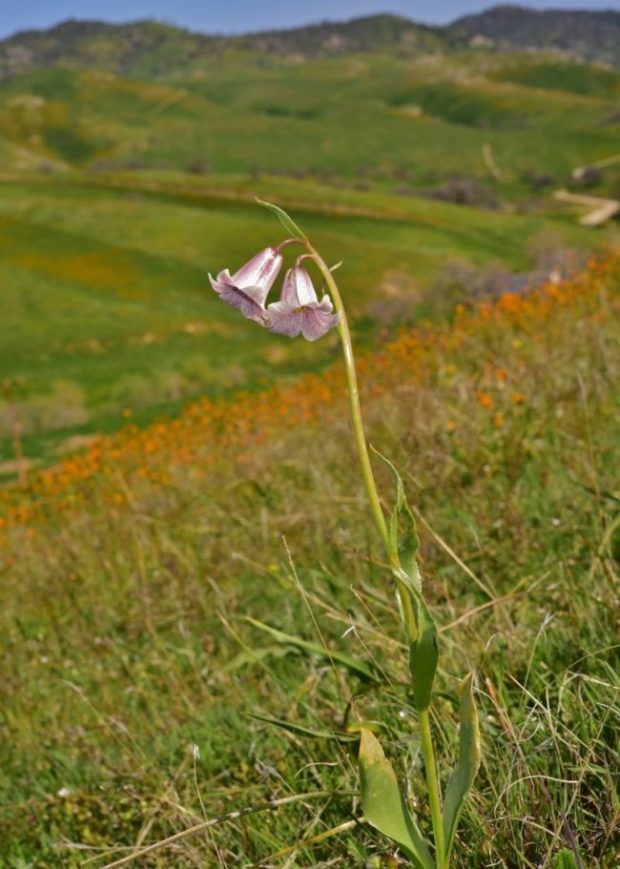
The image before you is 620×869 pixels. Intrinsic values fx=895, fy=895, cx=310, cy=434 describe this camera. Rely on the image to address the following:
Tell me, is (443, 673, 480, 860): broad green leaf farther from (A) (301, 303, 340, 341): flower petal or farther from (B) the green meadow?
(A) (301, 303, 340, 341): flower petal

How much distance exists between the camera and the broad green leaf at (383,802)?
1.31 m

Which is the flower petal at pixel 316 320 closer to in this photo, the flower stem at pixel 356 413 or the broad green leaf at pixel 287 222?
the flower stem at pixel 356 413

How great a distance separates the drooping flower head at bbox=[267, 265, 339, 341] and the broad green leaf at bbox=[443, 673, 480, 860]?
58 cm

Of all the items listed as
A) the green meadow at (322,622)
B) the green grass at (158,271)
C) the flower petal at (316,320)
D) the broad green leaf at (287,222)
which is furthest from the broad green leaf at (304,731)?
the green grass at (158,271)

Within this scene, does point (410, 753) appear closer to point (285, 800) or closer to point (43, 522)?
point (285, 800)

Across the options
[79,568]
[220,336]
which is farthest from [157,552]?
[220,336]

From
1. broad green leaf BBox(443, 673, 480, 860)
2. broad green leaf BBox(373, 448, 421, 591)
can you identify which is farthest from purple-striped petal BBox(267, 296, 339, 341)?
broad green leaf BBox(443, 673, 480, 860)

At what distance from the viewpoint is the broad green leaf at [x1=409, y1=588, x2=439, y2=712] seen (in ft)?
4.23

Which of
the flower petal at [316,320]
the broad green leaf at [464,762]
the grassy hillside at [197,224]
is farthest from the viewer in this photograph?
the grassy hillside at [197,224]

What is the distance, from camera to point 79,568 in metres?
4.85

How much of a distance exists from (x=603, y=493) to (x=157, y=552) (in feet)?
8.06

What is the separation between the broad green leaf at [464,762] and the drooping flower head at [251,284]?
2.19 ft

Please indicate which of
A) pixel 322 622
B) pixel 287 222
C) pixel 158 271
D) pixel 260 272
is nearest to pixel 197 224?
pixel 158 271

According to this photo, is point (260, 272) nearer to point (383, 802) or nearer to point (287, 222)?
point (287, 222)
